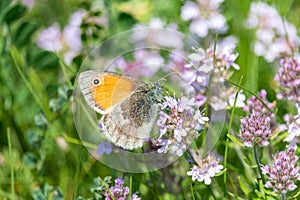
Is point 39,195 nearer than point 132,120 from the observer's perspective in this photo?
No

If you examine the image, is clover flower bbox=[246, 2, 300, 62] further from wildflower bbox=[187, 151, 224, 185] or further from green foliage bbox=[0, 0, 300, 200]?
wildflower bbox=[187, 151, 224, 185]

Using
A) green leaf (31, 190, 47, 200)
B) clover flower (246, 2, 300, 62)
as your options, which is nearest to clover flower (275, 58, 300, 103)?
clover flower (246, 2, 300, 62)

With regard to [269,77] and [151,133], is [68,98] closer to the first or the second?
[151,133]

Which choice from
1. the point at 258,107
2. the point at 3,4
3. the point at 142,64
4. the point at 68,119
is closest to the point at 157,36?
the point at 142,64

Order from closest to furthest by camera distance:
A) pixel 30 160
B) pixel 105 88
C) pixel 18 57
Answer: pixel 105 88
pixel 30 160
pixel 18 57

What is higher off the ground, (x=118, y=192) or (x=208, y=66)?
(x=208, y=66)

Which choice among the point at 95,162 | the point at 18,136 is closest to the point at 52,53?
the point at 18,136

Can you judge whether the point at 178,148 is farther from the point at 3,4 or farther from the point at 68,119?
the point at 3,4
